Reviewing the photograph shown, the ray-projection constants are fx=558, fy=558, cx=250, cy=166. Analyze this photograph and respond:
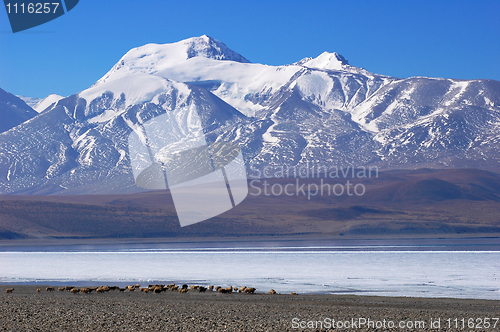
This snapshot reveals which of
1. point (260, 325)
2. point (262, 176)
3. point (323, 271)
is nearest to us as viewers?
point (260, 325)

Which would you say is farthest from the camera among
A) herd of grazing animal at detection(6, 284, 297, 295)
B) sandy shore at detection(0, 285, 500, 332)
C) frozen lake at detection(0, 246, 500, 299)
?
frozen lake at detection(0, 246, 500, 299)

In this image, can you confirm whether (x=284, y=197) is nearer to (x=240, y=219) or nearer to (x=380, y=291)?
(x=240, y=219)

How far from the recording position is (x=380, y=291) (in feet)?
80.4

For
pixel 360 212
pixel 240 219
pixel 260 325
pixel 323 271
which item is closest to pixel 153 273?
pixel 323 271

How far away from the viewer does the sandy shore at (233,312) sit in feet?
50.8

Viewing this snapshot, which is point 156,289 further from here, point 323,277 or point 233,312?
point 323,277

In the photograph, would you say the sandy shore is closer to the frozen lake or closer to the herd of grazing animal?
the herd of grazing animal

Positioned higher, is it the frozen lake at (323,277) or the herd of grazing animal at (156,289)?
the herd of grazing animal at (156,289)

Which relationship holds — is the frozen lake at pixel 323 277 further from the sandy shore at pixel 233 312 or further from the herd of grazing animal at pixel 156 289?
the sandy shore at pixel 233 312

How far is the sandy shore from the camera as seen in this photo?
1548cm

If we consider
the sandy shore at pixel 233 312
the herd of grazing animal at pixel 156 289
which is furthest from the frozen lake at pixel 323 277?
the sandy shore at pixel 233 312

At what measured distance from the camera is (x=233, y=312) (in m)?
18.3

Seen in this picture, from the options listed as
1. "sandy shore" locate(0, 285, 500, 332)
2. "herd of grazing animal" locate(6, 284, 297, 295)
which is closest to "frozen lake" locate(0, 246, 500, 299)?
"herd of grazing animal" locate(6, 284, 297, 295)

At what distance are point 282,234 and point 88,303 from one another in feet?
288
